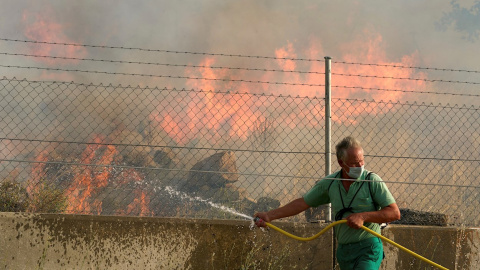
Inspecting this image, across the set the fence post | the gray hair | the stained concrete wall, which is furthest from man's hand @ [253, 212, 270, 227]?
the fence post

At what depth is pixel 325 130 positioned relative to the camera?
5512mm

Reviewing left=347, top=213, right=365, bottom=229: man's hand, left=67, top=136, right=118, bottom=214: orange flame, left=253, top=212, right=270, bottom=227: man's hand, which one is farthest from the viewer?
left=67, top=136, right=118, bottom=214: orange flame

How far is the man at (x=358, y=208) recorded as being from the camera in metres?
3.92

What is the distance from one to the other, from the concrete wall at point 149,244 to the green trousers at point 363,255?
3.95 ft

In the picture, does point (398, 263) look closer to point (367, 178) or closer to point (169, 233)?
point (367, 178)

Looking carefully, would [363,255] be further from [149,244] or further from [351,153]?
[149,244]

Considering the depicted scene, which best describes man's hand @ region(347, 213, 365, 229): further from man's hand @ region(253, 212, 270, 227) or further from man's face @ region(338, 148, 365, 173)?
man's hand @ region(253, 212, 270, 227)

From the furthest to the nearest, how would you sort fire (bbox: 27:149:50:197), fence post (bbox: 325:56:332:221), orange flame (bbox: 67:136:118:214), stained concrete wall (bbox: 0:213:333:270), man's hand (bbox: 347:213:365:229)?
1. orange flame (bbox: 67:136:118:214)
2. fire (bbox: 27:149:50:197)
3. fence post (bbox: 325:56:332:221)
4. stained concrete wall (bbox: 0:213:333:270)
5. man's hand (bbox: 347:213:365:229)

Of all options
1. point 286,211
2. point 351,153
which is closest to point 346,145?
point 351,153

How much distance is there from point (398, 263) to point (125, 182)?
11.9m

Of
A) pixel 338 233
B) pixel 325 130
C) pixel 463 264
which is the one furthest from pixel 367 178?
pixel 463 264

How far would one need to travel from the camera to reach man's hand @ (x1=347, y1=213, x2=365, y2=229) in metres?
3.81

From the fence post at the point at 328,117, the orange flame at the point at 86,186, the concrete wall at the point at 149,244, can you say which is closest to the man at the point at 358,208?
the concrete wall at the point at 149,244

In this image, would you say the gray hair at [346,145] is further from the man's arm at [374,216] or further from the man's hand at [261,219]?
the man's hand at [261,219]
